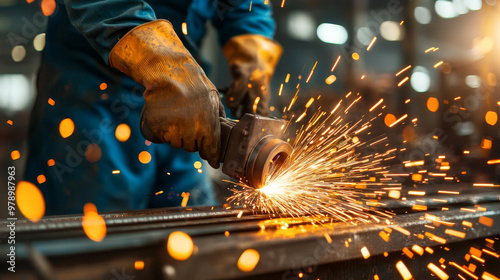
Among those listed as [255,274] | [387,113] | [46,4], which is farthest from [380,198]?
[387,113]

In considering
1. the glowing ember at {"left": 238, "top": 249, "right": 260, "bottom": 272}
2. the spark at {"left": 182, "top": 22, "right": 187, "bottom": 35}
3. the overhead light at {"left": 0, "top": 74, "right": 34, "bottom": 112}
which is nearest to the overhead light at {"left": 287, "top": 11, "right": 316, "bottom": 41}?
the overhead light at {"left": 0, "top": 74, "right": 34, "bottom": 112}

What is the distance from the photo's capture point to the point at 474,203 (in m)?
1.45

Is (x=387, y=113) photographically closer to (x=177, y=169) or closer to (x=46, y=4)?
(x=177, y=169)

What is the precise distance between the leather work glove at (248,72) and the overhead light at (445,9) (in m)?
4.37

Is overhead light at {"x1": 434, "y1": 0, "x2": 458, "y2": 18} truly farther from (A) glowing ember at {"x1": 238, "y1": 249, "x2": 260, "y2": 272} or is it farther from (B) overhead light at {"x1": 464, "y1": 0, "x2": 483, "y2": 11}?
(A) glowing ember at {"x1": 238, "y1": 249, "x2": 260, "y2": 272}

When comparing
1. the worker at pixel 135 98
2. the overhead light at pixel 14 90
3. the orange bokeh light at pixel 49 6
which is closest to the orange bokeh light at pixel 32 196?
the worker at pixel 135 98

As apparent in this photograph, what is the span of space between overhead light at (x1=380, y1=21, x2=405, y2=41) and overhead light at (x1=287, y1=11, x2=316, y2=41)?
92 cm

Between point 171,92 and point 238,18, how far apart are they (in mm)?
896

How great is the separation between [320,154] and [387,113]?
3.45 meters

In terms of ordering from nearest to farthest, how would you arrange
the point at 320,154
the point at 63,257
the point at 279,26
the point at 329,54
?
the point at 63,257 < the point at 320,154 < the point at 279,26 < the point at 329,54

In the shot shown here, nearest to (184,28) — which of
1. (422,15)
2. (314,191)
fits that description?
(314,191)

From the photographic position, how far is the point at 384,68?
526 cm

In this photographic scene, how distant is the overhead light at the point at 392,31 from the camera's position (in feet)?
15.1

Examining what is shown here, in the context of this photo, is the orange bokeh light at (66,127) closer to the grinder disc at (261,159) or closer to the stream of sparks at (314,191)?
the stream of sparks at (314,191)
